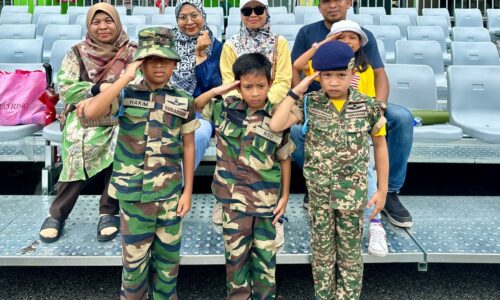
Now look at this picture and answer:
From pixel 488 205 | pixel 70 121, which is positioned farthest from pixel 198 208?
pixel 488 205

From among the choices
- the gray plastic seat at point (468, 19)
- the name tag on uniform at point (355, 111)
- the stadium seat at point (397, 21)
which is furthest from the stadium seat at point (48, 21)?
the gray plastic seat at point (468, 19)

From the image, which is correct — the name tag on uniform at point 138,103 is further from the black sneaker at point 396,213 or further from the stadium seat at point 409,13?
the stadium seat at point 409,13

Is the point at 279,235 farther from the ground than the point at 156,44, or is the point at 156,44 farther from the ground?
the point at 156,44

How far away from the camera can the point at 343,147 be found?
2109mm

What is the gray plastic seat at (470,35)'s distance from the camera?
22.6 ft

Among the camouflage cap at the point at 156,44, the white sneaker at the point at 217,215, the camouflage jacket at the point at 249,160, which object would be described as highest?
the camouflage cap at the point at 156,44

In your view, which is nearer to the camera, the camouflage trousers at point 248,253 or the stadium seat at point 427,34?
the camouflage trousers at point 248,253

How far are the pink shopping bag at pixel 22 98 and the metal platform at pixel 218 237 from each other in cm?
58

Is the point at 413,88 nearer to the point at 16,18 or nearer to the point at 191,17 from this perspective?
the point at 191,17

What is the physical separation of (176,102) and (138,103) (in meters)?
0.16

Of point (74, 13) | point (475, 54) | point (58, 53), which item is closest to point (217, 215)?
point (58, 53)

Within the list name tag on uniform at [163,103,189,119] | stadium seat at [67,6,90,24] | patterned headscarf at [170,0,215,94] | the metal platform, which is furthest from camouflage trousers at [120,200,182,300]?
stadium seat at [67,6,90,24]

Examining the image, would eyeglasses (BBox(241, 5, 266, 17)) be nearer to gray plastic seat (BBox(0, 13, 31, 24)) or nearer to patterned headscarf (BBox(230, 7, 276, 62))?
patterned headscarf (BBox(230, 7, 276, 62))

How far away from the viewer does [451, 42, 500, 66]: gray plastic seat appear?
205 inches
